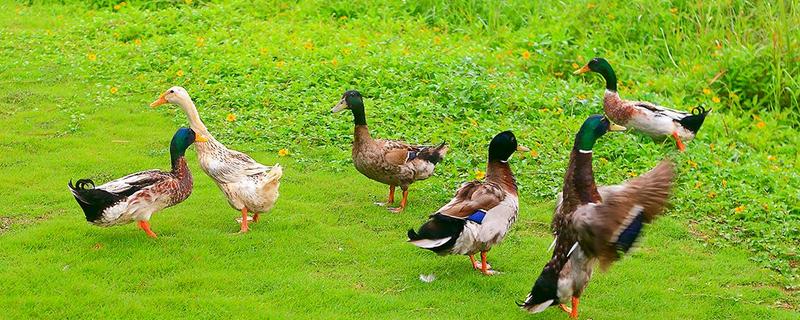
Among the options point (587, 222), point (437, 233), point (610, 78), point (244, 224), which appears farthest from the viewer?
point (610, 78)

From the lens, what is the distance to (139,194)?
7477mm

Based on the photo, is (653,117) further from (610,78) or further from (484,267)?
(484,267)

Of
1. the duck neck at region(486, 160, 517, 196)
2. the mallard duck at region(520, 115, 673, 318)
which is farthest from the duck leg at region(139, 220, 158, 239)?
the mallard duck at region(520, 115, 673, 318)

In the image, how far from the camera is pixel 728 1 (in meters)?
12.9

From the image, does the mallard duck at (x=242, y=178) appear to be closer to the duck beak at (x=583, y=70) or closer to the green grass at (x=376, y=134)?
the green grass at (x=376, y=134)

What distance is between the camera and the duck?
6988mm

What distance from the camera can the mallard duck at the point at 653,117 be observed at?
9938 mm

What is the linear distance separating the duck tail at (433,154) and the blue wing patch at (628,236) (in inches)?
111

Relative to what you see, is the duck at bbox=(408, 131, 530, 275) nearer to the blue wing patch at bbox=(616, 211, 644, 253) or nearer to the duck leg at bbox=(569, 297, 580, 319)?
the duck leg at bbox=(569, 297, 580, 319)

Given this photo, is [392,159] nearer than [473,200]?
No

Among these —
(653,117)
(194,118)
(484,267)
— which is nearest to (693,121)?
(653,117)

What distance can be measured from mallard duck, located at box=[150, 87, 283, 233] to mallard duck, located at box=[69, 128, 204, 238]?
16 centimetres

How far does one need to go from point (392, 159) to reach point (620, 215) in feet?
9.01

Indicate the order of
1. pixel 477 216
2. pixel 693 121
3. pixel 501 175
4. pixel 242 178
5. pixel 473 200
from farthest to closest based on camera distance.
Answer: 1. pixel 693 121
2. pixel 242 178
3. pixel 501 175
4. pixel 473 200
5. pixel 477 216
